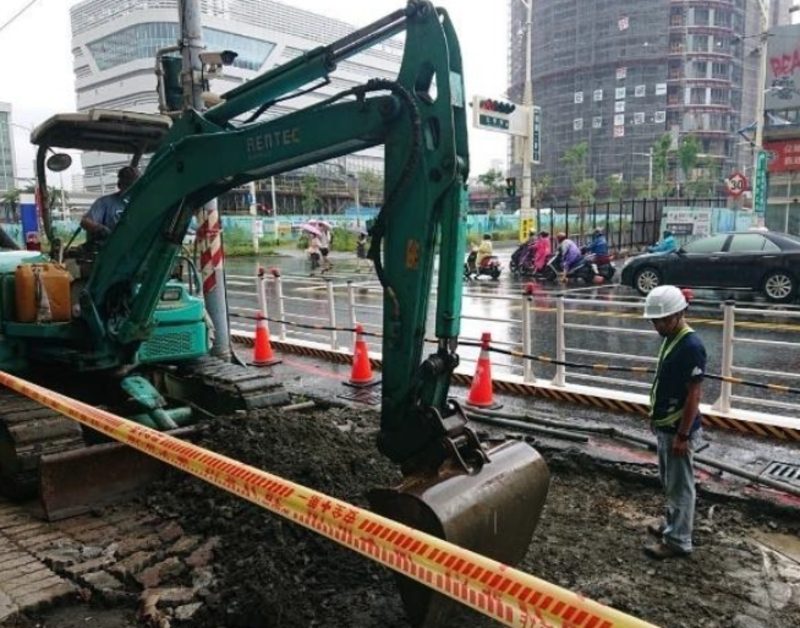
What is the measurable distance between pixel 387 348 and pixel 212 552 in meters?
1.82

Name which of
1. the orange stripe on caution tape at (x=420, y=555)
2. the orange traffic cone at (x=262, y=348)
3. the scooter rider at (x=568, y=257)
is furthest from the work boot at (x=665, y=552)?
the scooter rider at (x=568, y=257)

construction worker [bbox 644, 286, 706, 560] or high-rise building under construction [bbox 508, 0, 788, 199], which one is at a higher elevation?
high-rise building under construction [bbox 508, 0, 788, 199]

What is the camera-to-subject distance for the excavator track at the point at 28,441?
5.05 metres

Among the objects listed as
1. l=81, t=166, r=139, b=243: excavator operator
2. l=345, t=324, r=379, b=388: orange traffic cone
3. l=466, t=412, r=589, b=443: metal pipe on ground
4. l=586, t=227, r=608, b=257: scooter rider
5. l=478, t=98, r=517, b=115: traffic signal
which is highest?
l=478, t=98, r=517, b=115: traffic signal

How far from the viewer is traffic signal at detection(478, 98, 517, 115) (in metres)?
23.4

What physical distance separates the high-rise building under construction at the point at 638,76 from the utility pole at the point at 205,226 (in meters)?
89.2

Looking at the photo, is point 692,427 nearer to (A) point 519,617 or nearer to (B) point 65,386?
(A) point 519,617

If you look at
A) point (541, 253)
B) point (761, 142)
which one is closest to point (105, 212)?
point (541, 253)

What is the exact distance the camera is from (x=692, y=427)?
14.7 feet

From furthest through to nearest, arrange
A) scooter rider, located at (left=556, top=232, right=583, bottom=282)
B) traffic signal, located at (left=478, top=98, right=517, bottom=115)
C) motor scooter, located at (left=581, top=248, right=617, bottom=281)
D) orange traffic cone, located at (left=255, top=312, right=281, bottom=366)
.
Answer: traffic signal, located at (left=478, top=98, right=517, bottom=115) < scooter rider, located at (left=556, top=232, right=583, bottom=282) < motor scooter, located at (left=581, top=248, right=617, bottom=281) < orange traffic cone, located at (left=255, top=312, right=281, bottom=366)

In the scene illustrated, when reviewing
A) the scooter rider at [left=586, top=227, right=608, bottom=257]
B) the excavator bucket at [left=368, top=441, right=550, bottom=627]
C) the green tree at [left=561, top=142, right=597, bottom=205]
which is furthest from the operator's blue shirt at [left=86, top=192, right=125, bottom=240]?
the green tree at [left=561, top=142, right=597, bottom=205]

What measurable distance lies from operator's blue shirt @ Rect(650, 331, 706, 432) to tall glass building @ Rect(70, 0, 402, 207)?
224 feet

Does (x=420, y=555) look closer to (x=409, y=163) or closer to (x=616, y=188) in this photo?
(x=409, y=163)

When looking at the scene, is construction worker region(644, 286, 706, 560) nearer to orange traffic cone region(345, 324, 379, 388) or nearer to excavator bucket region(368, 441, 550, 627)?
excavator bucket region(368, 441, 550, 627)
